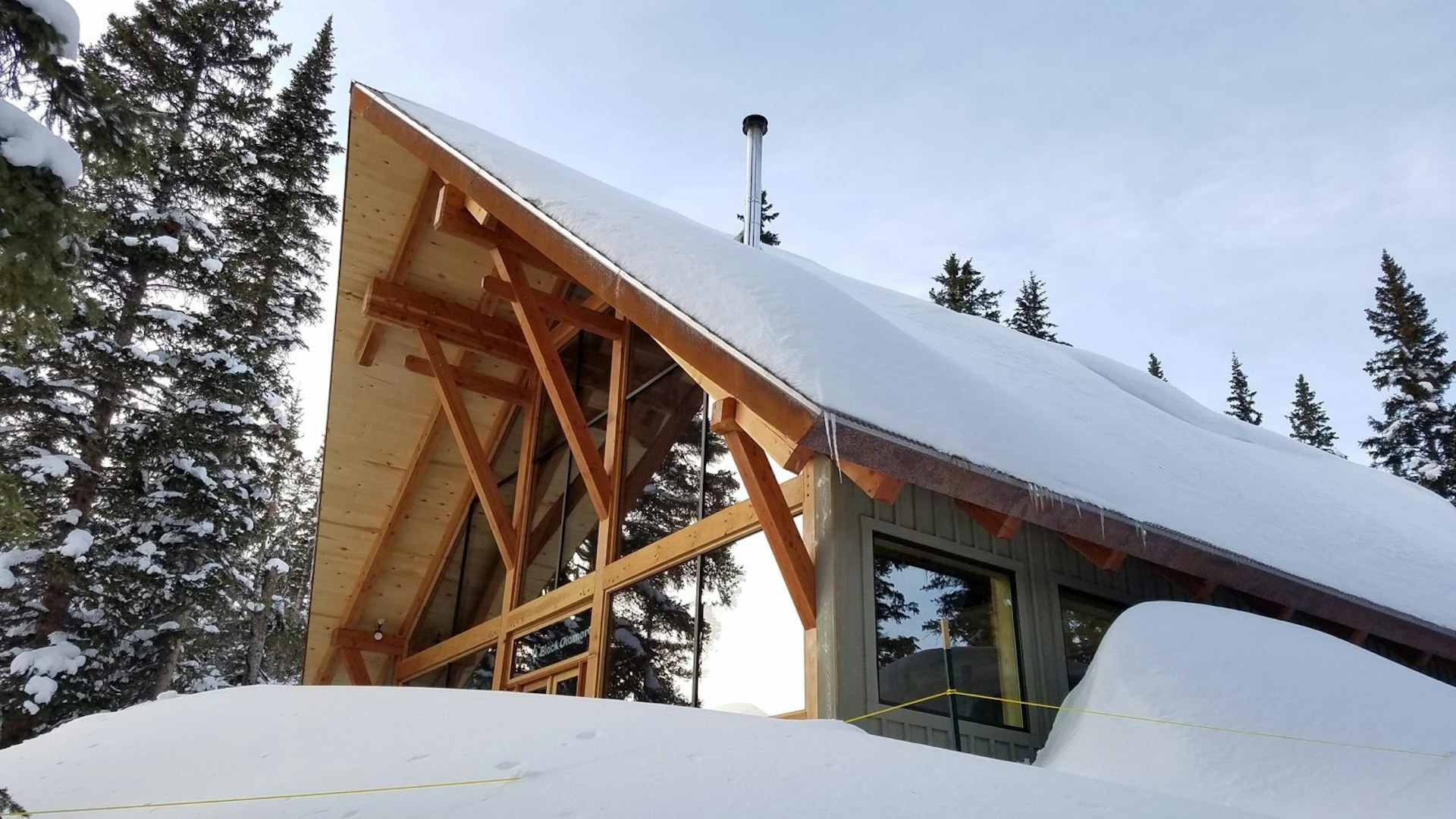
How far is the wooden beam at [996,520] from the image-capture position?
16.5 feet

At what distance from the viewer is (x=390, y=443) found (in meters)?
10.3

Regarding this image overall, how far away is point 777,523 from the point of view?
5.21 metres

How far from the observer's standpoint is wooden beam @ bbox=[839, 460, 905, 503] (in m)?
4.39

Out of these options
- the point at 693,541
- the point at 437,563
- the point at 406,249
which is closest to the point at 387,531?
the point at 437,563

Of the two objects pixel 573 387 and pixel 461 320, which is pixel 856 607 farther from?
pixel 461 320

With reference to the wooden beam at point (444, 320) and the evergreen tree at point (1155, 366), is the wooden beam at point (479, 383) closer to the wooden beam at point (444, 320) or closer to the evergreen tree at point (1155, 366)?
the wooden beam at point (444, 320)

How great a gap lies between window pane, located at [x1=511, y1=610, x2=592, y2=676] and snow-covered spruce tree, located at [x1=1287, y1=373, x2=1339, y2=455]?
26301 millimetres

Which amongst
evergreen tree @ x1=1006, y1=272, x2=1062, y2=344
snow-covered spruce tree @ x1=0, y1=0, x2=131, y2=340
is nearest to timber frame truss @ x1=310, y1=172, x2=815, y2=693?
snow-covered spruce tree @ x1=0, y1=0, x2=131, y2=340

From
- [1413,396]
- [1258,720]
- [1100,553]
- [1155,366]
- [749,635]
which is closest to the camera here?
[1258,720]

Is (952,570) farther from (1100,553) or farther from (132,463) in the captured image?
(132,463)

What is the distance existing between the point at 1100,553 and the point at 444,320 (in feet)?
19.5

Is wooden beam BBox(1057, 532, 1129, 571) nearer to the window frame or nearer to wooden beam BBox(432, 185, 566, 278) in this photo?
the window frame

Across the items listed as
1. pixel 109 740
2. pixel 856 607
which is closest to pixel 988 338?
pixel 856 607

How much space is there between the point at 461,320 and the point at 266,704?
15.5 feet
